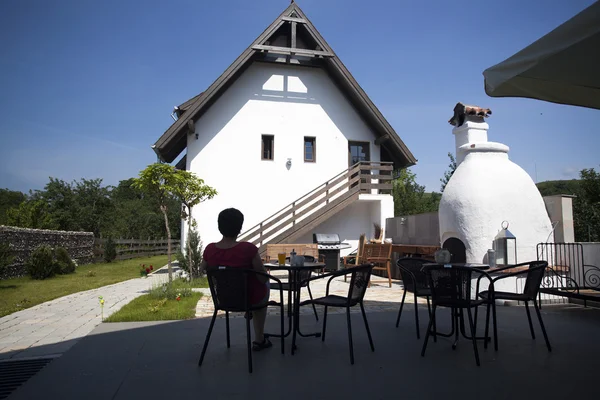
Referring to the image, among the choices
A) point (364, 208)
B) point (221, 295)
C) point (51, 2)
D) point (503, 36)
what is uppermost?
point (51, 2)

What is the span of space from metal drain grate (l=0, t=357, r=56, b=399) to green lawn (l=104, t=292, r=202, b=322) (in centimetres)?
181

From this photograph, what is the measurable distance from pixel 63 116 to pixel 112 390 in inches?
824

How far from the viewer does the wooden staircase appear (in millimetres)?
13102

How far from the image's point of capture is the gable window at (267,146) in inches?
581

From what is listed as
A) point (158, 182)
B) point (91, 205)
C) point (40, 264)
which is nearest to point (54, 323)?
point (158, 182)

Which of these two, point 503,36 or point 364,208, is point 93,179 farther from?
point 503,36

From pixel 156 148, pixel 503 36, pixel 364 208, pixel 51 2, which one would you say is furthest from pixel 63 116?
pixel 503 36

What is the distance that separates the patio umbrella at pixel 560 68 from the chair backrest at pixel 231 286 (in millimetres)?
2767

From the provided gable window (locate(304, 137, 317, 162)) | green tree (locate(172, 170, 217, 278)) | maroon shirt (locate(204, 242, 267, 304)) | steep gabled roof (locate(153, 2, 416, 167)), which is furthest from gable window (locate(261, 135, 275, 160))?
maroon shirt (locate(204, 242, 267, 304))

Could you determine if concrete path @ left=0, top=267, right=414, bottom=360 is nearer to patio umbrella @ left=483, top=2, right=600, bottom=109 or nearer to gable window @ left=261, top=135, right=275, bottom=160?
patio umbrella @ left=483, top=2, right=600, bottom=109

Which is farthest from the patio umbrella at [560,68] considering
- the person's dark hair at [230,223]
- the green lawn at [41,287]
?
the green lawn at [41,287]

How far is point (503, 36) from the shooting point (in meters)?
10.7

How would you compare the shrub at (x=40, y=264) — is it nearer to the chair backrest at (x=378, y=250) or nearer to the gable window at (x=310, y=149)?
the gable window at (x=310, y=149)

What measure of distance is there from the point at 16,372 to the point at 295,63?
13527 millimetres
